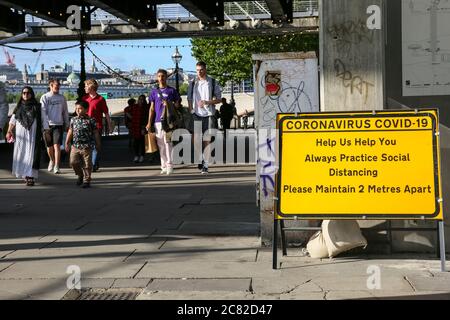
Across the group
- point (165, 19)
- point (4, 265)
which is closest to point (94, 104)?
point (4, 265)

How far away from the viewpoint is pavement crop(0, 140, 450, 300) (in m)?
5.07

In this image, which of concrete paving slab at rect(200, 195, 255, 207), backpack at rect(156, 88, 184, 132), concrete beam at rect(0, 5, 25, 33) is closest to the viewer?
concrete paving slab at rect(200, 195, 255, 207)

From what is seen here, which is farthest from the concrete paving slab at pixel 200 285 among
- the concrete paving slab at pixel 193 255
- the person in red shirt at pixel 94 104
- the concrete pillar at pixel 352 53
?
the person in red shirt at pixel 94 104

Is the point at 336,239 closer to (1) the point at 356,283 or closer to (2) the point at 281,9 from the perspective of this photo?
(1) the point at 356,283

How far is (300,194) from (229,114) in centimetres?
1991

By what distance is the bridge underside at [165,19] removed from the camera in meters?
24.2

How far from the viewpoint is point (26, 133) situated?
11453 mm

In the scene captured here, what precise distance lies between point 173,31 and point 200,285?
24.5m

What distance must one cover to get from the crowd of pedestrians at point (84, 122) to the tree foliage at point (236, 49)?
3018 cm

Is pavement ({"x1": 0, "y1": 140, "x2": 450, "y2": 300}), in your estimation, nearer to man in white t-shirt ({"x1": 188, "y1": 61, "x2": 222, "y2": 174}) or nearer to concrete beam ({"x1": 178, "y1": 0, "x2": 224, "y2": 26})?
man in white t-shirt ({"x1": 188, "y1": 61, "x2": 222, "y2": 174})

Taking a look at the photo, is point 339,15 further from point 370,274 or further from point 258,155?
point 370,274

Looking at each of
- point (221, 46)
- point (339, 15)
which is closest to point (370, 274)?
point (339, 15)

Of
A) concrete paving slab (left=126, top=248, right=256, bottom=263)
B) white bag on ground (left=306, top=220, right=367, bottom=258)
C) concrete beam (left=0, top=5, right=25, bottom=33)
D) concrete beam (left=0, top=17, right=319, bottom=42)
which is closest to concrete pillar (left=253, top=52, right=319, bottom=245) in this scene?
concrete paving slab (left=126, top=248, right=256, bottom=263)

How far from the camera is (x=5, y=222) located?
27.1 feet
